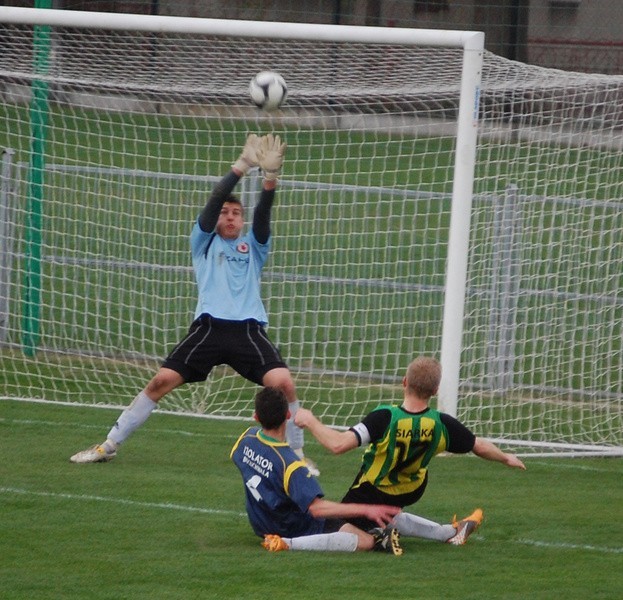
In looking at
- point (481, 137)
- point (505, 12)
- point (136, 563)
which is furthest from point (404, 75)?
point (505, 12)

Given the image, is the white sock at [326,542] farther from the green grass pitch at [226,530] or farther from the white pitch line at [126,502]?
the white pitch line at [126,502]

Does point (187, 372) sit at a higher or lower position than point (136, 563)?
higher

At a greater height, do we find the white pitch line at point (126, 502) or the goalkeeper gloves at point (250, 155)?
the goalkeeper gloves at point (250, 155)

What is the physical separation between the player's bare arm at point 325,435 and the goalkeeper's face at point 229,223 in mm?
2484

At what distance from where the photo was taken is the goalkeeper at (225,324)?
8555 millimetres

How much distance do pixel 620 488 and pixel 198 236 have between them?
10.4 ft

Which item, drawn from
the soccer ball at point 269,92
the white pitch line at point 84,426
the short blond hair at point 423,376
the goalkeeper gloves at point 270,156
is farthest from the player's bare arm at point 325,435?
the white pitch line at point 84,426

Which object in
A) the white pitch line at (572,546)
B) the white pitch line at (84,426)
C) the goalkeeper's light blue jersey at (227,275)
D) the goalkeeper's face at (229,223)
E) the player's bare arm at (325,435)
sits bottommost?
A: the white pitch line at (84,426)

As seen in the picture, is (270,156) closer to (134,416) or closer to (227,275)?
(227,275)

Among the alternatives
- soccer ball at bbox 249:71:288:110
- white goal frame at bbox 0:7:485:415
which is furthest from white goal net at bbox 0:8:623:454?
soccer ball at bbox 249:71:288:110

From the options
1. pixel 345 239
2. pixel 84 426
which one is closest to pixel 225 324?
pixel 84 426

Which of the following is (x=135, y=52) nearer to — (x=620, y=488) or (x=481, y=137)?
(x=481, y=137)

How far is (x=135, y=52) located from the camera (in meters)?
12.0

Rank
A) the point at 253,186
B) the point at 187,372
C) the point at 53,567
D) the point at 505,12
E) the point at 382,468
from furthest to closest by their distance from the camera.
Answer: the point at 505,12 < the point at 253,186 < the point at 187,372 < the point at 382,468 < the point at 53,567
